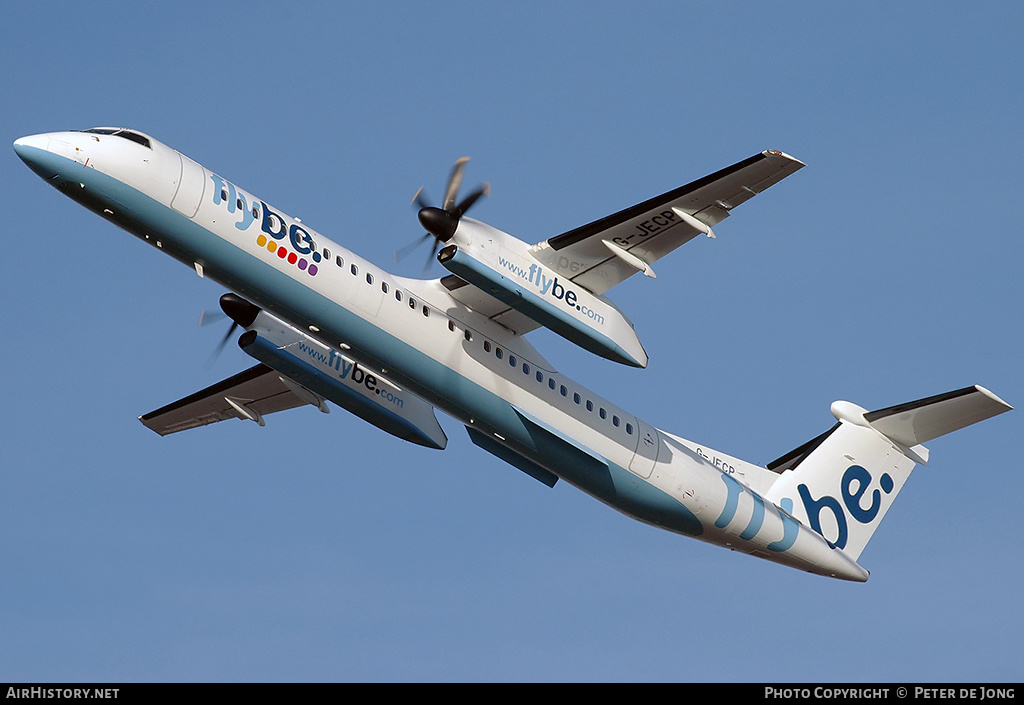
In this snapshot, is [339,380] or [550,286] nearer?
[550,286]

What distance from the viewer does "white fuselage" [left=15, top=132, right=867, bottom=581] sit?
1905 centimetres

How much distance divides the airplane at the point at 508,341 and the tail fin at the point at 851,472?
30 mm

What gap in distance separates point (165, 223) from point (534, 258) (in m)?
5.99

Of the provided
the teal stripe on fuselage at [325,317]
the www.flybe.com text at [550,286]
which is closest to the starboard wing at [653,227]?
the www.flybe.com text at [550,286]

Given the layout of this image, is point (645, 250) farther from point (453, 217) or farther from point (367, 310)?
point (367, 310)

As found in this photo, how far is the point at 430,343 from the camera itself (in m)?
20.8

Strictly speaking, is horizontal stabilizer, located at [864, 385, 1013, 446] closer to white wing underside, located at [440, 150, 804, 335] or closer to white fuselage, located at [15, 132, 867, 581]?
white fuselage, located at [15, 132, 867, 581]

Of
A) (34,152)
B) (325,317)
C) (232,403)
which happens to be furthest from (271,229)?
(232,403)

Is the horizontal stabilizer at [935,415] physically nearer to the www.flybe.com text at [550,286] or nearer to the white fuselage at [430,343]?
the white fuselage at [430,343]

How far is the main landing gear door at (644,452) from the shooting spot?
22.6 metres

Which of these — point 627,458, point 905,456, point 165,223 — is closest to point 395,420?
point 627,458

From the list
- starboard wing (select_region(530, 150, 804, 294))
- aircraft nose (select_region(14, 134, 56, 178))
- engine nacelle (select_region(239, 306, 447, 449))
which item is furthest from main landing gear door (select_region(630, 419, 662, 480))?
aircraft nose (select_region(14, 134, 56, 178))

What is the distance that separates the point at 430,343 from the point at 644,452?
469cm

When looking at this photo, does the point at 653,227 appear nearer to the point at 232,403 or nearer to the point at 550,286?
the point at 550,286
